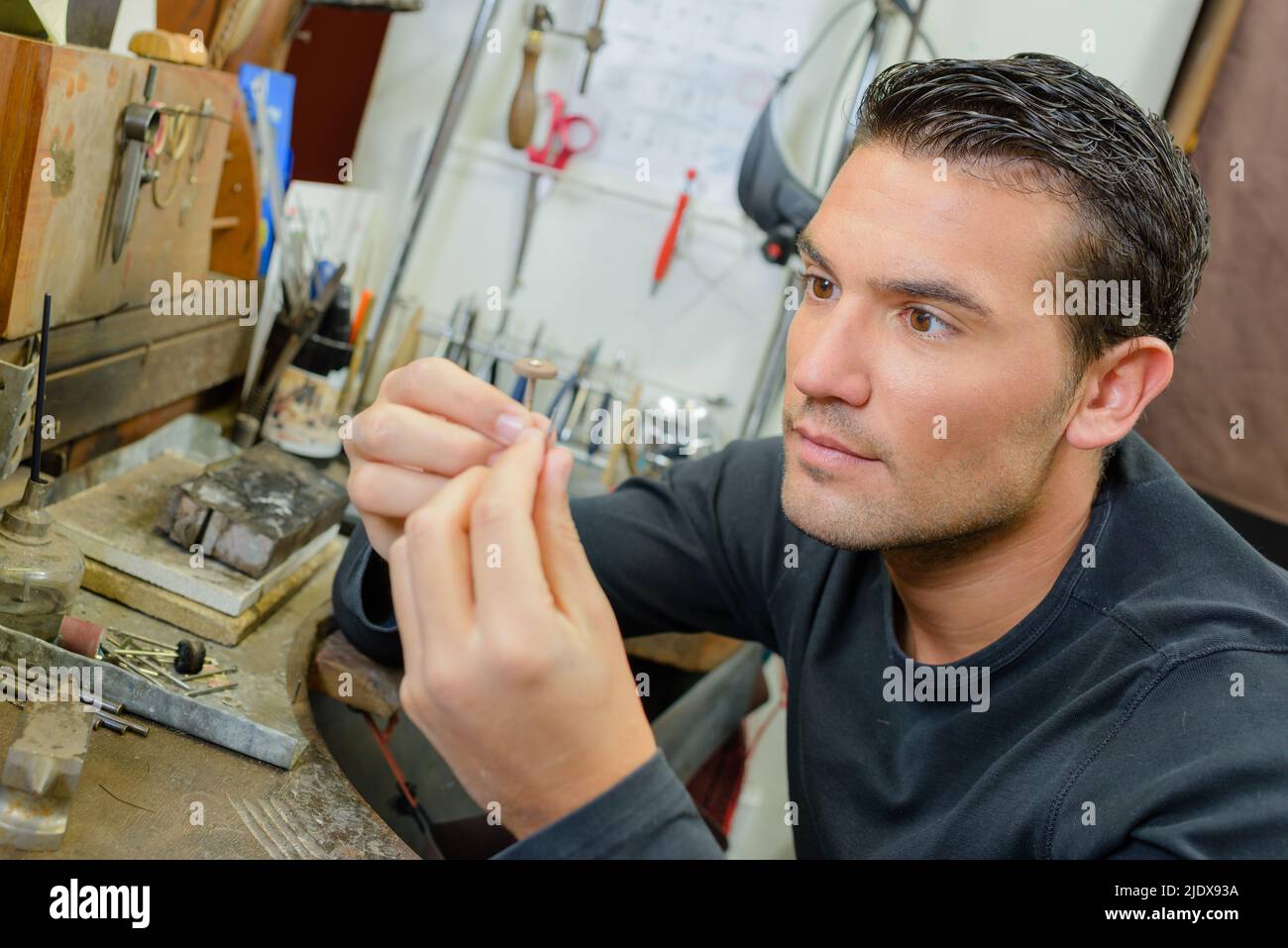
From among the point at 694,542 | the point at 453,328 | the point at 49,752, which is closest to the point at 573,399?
the point at 453,328

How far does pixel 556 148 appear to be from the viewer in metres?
2.62

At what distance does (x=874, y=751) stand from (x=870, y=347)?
1.62 ft

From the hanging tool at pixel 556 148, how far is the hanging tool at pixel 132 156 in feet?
3.83

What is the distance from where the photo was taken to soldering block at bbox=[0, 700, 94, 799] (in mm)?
918

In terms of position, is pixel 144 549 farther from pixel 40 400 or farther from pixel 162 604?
pixel 40 400

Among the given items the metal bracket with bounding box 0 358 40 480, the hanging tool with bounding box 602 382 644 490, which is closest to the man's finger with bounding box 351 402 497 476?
the metal bracket with bounding box 0 358 40 480

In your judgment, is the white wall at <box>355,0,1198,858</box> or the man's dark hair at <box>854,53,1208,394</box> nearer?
the man's dark hair at <box>854,53,1208,394</box>

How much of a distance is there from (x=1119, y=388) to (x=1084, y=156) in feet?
0.89

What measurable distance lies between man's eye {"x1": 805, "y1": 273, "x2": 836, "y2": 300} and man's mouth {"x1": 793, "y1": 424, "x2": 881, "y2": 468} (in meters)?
0.17

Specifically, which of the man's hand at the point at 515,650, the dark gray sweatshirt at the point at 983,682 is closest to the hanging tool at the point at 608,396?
the dark gray sweatshirt at the point at 983,682

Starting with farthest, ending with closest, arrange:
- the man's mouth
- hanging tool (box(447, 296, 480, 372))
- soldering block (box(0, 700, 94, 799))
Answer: hanging tool (box(447, 296, 480, 372)) < the man's mouth < soldering block (box(0, 700, 94, 799))

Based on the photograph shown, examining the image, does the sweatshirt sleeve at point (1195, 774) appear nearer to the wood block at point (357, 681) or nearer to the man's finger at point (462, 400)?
the man's finger at point (462, 400)

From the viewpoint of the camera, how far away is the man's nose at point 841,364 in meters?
1.20

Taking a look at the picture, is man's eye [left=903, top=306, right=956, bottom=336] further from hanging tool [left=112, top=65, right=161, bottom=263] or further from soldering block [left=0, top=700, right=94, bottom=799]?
hanging tool [left=112, top=65, right=161, bottom=263]
